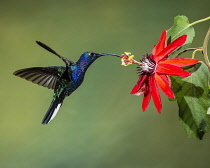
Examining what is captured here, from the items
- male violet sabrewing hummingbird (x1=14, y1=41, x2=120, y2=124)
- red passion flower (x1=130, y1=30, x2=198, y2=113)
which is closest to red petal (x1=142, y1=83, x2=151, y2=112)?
red passion flower (x1=130, y1=30, x2=198, y2=113)

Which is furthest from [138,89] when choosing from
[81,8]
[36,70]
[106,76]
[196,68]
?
[81,8]

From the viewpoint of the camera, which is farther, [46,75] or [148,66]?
[46,75]

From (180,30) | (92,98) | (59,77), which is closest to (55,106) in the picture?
(59,77)

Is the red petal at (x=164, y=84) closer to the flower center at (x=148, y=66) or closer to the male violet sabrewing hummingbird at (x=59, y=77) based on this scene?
the flower center at (x=148, y=66)

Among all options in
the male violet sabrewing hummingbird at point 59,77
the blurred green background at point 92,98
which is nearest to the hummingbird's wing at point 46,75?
the male violet sabrewing hummingbird at point 59,77

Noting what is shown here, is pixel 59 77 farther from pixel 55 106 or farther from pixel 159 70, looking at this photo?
pixel 159 70

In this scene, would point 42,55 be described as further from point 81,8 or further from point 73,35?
point 81,8
